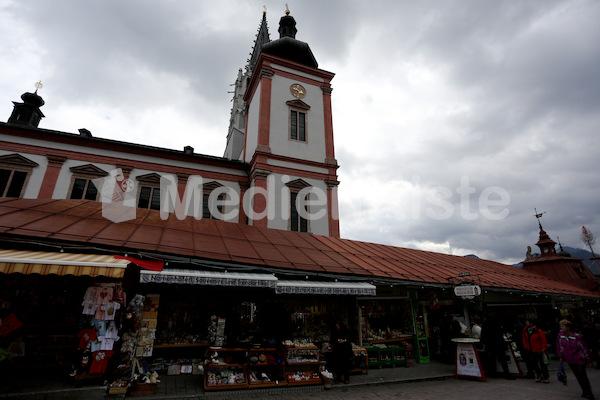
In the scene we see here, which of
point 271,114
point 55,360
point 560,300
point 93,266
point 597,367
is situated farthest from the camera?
point 271,114

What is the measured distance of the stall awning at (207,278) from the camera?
7.01 meters

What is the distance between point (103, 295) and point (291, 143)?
15890mm

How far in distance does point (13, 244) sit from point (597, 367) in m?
19.5

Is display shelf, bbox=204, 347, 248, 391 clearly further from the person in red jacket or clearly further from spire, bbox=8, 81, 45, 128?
spire, bbox=8, 81, 45, 128

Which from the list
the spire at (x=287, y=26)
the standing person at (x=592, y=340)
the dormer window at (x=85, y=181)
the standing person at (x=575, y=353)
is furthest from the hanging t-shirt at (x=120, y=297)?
the spire at (x=287, y=26)

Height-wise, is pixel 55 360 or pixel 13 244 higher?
pixel 13 244

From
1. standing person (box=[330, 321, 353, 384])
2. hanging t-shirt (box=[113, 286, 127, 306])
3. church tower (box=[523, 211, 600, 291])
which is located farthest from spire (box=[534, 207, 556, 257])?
hanging t-shirt (box=[113, 286, 127, 306])

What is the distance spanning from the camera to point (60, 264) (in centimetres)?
602

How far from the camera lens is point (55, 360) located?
24.6 feet

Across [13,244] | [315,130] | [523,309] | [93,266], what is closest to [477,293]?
[523,309]

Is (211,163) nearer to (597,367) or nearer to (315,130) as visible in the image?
(315,130)

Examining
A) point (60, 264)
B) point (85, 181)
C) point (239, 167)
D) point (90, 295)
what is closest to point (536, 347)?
point (90, 295)

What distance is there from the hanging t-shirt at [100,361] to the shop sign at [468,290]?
10.7 metres

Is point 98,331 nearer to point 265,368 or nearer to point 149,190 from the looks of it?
point 265,368
